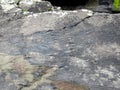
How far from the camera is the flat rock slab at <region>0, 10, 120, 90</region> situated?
2.03 meters

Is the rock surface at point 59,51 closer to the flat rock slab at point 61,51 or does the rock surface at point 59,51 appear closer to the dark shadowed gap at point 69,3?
the flat rock slab at point 61,51

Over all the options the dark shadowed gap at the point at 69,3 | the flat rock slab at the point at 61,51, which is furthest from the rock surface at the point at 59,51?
the dark shadowed gap at the point at 69,3

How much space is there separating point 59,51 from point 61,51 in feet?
0.05

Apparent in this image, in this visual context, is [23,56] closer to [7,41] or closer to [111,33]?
[7,41]

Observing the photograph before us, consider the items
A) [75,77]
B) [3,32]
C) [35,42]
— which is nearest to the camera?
[75,77]

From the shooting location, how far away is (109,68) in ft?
7.00

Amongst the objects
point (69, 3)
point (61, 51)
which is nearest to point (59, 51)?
point (61, 51)

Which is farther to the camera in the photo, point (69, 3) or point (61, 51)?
point (69, 3)

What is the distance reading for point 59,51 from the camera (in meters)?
2.35

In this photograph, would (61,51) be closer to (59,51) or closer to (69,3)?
Answer: (59,51)

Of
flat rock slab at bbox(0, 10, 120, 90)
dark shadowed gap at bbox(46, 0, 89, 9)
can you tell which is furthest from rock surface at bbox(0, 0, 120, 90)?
dark shadowed gap at bbox(46, 0, 89, 9)

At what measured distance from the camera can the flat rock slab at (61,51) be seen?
80.0 inches

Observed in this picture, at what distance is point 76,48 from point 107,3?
287 cm

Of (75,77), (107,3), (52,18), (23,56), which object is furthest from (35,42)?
(107,3)
